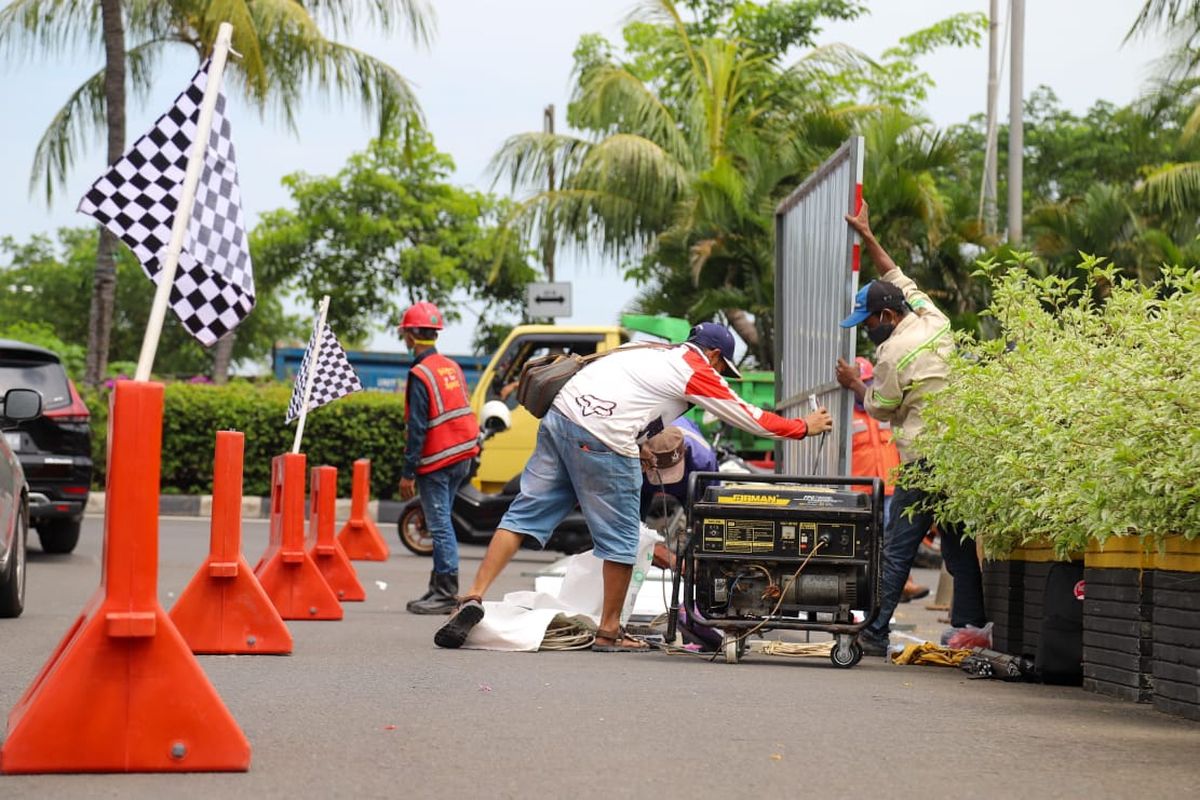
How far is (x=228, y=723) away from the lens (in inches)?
195

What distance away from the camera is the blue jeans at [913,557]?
29.7 ft

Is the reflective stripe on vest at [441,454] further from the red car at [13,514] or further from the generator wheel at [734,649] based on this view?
the generator wheel at [734,649]

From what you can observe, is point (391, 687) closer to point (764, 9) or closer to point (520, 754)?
point (520, 754)

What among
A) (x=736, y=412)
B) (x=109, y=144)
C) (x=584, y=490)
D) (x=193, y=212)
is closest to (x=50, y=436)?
(x=584, y=490)

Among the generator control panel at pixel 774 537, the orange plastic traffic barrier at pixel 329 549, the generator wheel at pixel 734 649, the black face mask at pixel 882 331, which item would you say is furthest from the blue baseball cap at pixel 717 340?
the orange plastic traffic barrier at pixel 329 549

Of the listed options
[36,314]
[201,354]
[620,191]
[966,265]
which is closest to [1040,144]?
[620,191]

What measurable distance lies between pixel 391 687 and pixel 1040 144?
42902 millimetres

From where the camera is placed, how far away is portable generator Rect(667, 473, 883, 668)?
828 cm

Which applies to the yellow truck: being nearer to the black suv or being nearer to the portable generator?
the black suv

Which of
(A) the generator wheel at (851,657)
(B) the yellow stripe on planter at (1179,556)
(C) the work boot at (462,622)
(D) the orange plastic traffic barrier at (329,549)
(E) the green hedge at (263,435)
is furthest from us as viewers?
(E) the green hedge at (263,435)

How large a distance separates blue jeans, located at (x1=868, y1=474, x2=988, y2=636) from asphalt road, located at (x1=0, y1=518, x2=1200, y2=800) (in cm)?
36

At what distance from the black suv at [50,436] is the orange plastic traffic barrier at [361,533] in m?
2.46

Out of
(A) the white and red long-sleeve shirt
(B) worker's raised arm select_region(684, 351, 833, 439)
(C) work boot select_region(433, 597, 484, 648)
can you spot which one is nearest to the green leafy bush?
(B) worker's raised arm select_region(684, 351, 833, 439)

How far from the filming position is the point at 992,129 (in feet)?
86.9
